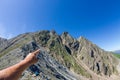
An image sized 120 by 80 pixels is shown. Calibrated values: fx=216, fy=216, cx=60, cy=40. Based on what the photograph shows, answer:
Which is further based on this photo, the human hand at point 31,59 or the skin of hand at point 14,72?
the human hand at point 31,59

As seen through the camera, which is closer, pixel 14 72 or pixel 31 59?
pixel 14 72

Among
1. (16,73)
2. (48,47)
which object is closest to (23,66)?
(16,73)

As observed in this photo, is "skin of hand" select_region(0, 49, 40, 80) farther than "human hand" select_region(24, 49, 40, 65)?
No

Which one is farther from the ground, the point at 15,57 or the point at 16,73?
the point at 15,57

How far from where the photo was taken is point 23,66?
297 cm

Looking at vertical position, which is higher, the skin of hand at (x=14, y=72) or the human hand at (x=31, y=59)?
the human hand at (x=31, y=59)

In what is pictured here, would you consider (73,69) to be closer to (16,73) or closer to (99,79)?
(99,79)

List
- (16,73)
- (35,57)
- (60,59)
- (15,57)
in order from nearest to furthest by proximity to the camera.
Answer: (16,73) → (35,57) → (15,57) → (60,59)

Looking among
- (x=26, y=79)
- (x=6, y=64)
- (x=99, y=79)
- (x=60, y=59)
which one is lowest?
(x=26, y=79)

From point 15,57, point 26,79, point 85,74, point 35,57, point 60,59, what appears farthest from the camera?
point 60,59

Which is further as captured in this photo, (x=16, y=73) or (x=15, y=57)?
(x=15, y=57)

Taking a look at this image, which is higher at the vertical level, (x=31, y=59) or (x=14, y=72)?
(x=31, y=59)

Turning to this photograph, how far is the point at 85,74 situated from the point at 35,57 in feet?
581

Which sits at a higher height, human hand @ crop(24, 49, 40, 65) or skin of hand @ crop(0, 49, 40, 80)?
human hand @ crop(24, 49, 40, 65)
